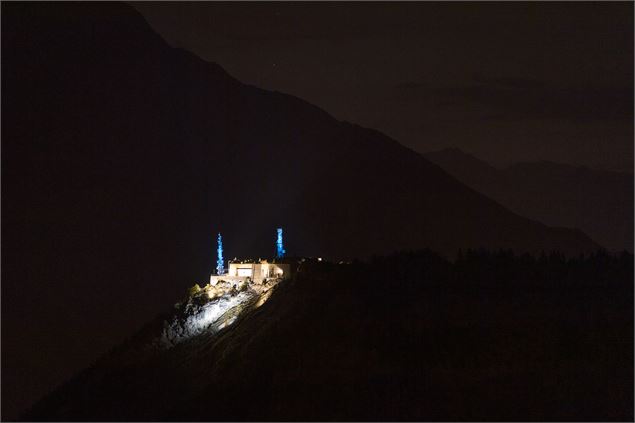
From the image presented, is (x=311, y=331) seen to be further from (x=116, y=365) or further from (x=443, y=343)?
(x=116, y=365)

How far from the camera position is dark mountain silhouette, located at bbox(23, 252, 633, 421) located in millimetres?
55531

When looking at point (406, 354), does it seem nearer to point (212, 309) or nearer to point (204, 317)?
point (204, 317)

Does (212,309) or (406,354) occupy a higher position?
(212,309)

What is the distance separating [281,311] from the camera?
70.9 meters

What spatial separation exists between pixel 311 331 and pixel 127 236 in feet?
358

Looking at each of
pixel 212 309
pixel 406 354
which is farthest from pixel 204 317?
pixel 406 354

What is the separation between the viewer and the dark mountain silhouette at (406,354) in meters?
55.5

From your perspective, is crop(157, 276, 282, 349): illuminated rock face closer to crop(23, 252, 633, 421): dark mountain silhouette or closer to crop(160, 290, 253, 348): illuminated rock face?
crop(160, 290, 253, 348): illuminated rock face

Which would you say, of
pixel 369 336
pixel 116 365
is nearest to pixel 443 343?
pixel 369 336

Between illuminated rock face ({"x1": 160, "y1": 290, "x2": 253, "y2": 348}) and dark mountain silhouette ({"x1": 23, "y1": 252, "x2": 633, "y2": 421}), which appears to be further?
illuminated rock face ({"x1": 160, "y1": 290, "x2": 253, "y2": 348})

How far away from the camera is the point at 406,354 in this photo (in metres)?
60.6

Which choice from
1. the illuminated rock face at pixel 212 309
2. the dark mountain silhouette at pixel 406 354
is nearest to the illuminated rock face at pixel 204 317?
the illuminated rock face at pixel 212 309

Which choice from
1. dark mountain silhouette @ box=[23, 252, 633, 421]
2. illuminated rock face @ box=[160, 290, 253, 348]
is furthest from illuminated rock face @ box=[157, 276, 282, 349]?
dark mountain silhouette @ box=[23, 252, 633, 421]

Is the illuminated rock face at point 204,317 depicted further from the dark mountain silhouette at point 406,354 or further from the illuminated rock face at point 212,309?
the dark mountain silhouette at point 406,354
